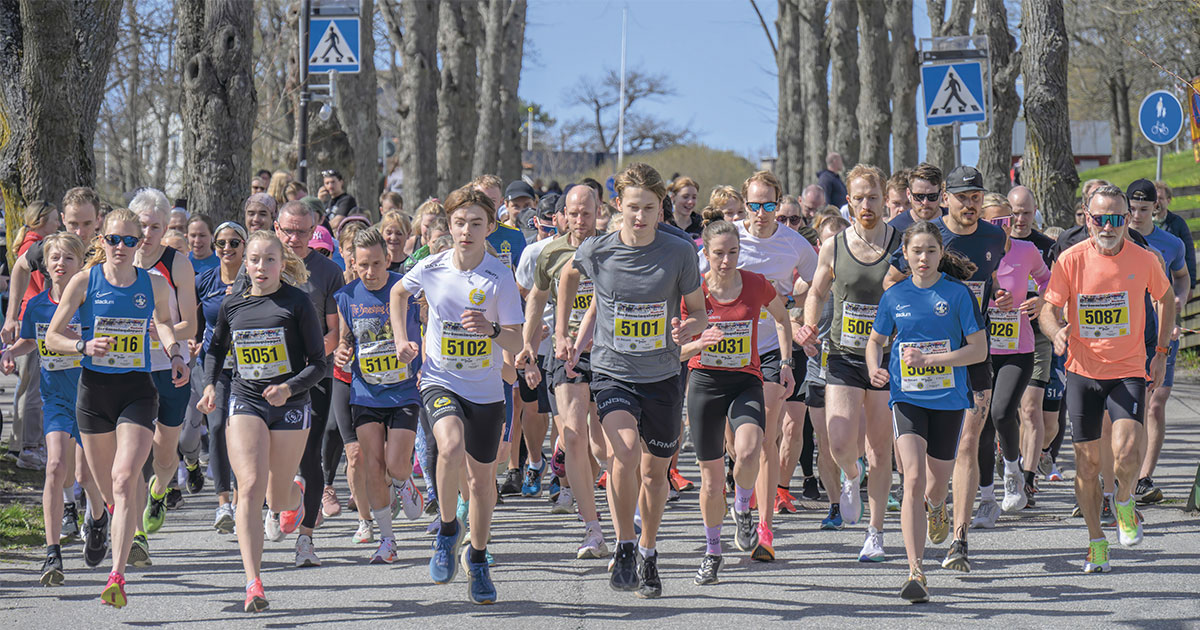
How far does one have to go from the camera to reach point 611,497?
7.67 metres

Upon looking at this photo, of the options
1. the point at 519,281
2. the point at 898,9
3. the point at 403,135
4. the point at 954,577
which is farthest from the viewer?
the point at 898,9

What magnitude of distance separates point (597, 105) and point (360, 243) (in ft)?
272

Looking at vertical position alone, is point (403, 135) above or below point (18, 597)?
above

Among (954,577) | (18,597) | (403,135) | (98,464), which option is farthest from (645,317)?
(403,135)

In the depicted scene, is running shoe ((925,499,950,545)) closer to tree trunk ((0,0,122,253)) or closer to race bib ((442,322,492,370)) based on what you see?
race bib ((442,322,492,370))

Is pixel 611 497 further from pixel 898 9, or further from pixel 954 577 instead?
pixel 898 9

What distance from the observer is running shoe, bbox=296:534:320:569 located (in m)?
8.49

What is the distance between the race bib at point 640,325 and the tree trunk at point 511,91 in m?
22.1

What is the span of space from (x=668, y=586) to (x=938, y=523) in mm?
1519

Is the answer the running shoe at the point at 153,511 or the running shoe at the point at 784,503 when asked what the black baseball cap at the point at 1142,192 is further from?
the running shoe at the point at 153,511

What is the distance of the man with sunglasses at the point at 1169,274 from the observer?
10.3 meters

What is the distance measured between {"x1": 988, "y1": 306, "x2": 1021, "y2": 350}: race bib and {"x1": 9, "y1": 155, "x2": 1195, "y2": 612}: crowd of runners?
16 millimetres

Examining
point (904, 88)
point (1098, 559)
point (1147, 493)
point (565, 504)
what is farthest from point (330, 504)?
point (904, 88)

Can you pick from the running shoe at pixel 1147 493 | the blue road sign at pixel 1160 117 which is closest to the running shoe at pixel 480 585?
the running shoe at pixel 1147 493
